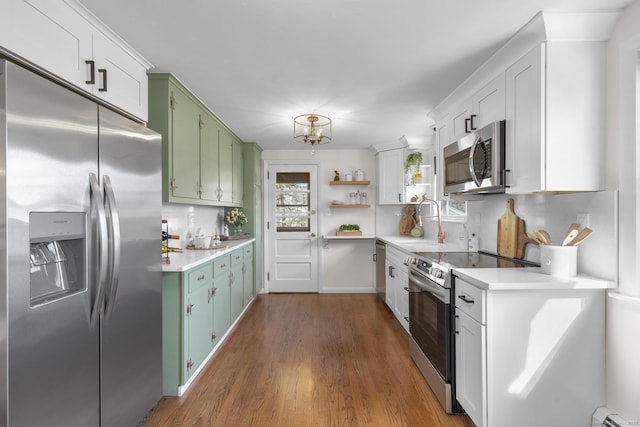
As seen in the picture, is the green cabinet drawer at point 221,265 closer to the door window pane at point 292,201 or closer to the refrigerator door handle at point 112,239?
the refrigerator door handle at point 112,239

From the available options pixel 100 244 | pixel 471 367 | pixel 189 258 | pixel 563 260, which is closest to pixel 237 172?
pixel 189 258

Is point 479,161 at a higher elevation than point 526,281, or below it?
higher

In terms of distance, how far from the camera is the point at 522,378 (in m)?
1.76

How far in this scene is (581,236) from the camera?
1.85 meters

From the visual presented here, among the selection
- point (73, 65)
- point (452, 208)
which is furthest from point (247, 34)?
point (452, 208)

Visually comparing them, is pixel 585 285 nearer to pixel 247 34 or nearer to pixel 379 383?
pixel 379 383

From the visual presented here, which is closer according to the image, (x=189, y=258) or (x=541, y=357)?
(x=541, y=357)

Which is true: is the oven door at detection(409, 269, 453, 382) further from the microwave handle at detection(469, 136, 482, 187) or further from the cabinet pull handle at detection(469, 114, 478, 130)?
the cabinet pull handle at detection(469, 114, 478, 130)

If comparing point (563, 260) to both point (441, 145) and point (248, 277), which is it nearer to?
point (441, 145)

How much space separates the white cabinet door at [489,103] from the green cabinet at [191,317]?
2.36 metres

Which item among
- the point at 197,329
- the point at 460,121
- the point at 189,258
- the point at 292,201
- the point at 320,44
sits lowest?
the point at 197,329

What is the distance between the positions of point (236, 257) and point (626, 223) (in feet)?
10.4

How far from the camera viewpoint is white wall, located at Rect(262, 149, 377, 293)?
5.30 metres

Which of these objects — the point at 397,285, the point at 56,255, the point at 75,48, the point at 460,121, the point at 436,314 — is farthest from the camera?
the point at 397,285
